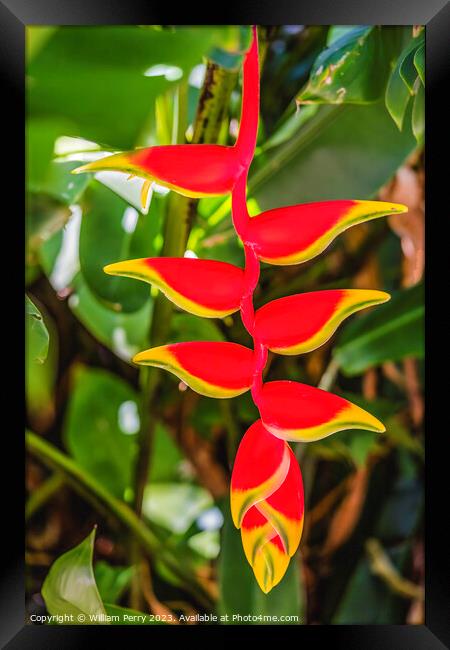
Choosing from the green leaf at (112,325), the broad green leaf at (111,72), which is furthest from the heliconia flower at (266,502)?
the broad green leaf at (111,72)

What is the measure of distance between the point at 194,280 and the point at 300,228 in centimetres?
8

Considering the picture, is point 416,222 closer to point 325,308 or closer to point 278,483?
point 325,308

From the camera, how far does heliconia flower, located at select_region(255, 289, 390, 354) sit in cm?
45

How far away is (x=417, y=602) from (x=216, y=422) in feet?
0.66

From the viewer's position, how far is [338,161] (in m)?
0.47

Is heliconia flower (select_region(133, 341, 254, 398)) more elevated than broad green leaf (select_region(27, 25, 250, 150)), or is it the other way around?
broad green leaf (select_region(27, 25, 250, 150))

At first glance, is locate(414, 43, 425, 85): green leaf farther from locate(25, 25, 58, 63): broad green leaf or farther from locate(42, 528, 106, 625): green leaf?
locate(42, 528, 106, 625): green leaf

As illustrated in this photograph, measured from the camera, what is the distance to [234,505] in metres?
0.46

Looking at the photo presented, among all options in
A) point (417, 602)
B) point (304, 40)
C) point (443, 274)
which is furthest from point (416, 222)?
point (417, 602)

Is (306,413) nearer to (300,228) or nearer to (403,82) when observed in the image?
(300,228)

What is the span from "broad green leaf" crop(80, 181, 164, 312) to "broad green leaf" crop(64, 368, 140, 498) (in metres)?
0.07

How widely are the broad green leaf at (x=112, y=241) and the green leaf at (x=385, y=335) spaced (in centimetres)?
16

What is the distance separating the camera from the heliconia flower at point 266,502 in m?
0.44

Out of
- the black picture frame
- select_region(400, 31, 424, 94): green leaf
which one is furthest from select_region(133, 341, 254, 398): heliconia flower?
select_region(400, 31, 424, 94): green leaf
